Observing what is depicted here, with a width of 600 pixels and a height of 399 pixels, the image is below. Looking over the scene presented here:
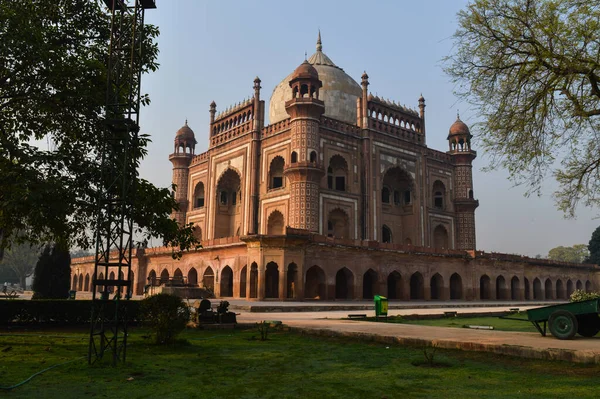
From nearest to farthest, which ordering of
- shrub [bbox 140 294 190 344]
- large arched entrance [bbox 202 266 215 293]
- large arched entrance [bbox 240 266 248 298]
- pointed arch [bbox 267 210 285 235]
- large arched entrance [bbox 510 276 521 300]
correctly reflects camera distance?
shrub [bbox 140 294 190 344], large arched entrance [bbox 240 266 248 298], large arched entrance [bbox 202 266 215 293], pointed arch [bbox 267 210 285 235], large arched entrance [bbox 510 276 521 300]

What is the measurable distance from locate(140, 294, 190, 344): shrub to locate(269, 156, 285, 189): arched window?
25.8 m

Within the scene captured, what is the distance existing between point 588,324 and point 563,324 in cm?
73

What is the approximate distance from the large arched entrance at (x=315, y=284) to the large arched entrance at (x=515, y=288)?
16.5 metres

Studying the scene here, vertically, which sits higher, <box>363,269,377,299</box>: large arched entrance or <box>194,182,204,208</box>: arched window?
<box>194,182,204,208</box>: arched window

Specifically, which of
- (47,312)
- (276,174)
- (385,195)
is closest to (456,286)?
(385,195)

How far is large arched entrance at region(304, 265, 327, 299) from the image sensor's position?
83.7 ft

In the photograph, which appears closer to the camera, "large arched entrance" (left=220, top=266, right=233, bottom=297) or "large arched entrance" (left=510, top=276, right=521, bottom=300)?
"large arched entrance" (left=220, top=266, right=233, bottom=297)

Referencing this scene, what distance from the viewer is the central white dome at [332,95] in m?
37.6

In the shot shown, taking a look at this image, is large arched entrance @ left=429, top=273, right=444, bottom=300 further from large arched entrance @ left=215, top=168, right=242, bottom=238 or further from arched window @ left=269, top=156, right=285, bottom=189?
large arched entrance @ left=215, top=168, right=242, bottom=238

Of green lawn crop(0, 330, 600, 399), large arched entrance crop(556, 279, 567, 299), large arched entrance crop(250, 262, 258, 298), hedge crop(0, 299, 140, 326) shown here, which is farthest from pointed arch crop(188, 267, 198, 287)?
large arched entrance crop(556, 279, 567, 299)

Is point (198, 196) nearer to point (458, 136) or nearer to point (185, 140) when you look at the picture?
point (185, 140)

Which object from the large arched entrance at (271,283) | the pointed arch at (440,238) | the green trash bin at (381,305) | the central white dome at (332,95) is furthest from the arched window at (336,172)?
the green trash bin at (381,305)

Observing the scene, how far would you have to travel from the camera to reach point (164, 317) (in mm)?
7844

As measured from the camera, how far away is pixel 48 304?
36.3ft
